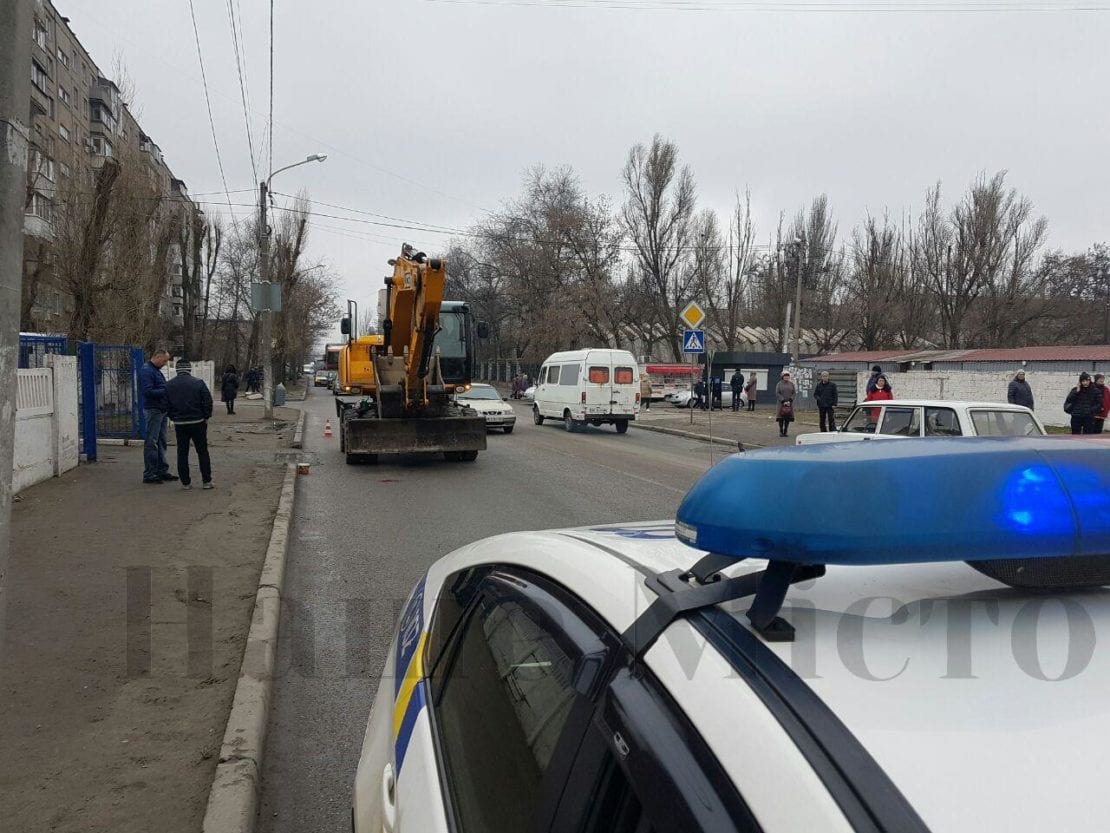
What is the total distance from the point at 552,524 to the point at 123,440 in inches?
420

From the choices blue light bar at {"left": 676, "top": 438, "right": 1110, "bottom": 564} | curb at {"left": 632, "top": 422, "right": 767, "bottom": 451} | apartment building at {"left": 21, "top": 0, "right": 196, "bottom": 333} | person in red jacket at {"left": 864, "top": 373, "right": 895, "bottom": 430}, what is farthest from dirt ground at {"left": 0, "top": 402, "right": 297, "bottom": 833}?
curb at {"left": 632, "top": 422, "right": 767, "bottom": 451}

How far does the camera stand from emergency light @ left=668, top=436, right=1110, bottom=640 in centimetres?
108

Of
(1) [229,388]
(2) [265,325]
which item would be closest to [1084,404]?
(2) [265,325]

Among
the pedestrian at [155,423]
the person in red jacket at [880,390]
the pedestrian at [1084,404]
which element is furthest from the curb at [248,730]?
the pedestrian at [1084,404]

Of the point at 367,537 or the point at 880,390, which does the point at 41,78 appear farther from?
the point at 367,537

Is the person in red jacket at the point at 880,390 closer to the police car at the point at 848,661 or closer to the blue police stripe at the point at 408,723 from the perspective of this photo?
the blue police stripe at the point at 408,723

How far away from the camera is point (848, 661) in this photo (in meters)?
1.10

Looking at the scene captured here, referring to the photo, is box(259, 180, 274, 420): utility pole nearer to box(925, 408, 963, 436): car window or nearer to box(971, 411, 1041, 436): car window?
box(925, 408, 963, 436): car window

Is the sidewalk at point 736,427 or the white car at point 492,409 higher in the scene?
the white car at point 492,409

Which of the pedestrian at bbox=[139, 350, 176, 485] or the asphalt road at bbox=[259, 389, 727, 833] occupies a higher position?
the pedestrian at bbox=[139, 350, 176, 485]

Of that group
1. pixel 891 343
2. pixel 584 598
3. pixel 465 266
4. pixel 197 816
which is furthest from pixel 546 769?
pixel 465 266

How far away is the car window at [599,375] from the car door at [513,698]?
66.3 ft

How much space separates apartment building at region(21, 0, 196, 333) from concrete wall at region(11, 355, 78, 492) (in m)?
2.37

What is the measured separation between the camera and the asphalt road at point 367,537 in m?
3.76
